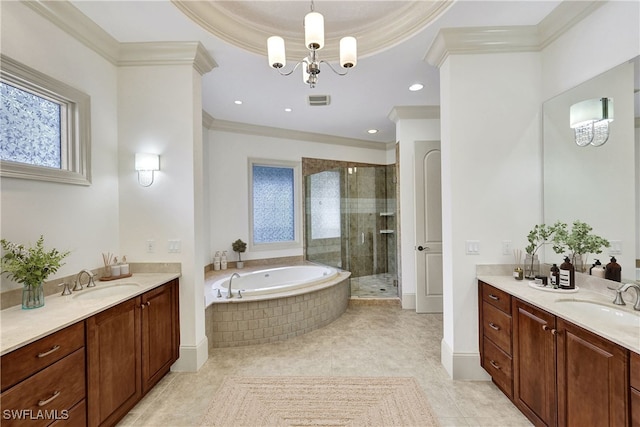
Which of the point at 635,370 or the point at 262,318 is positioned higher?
the point at 635,370

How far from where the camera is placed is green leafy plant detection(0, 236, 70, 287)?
5.35 ft

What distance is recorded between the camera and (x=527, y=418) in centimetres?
196

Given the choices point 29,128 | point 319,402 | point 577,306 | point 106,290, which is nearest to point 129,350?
point 106,290

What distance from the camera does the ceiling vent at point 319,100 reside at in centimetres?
355

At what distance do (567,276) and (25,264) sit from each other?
11.4ft

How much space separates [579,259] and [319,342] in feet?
8.08

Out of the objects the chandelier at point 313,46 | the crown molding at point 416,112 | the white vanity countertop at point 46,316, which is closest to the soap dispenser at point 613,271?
the chandelier at point 313,46

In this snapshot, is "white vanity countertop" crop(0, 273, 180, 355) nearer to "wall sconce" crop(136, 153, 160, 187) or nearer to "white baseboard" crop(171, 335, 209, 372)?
"white baseboard" crop(171, 335, 209, 372)

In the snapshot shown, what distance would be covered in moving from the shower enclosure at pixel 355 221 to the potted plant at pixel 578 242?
2804mm

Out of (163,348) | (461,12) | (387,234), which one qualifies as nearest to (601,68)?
(461,12)

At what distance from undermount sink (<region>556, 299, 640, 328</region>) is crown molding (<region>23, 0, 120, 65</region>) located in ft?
12.6

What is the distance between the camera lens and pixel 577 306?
5.89 feet

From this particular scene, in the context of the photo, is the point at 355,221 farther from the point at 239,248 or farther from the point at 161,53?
the point at 161,53

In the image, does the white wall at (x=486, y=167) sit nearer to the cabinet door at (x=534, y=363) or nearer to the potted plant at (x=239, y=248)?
the cabinet door at (x=534, y=363)
